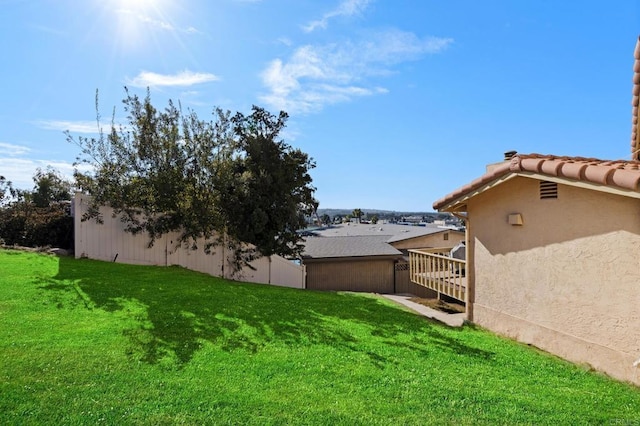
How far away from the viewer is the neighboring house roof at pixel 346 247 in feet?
67.8

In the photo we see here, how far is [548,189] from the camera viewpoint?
22.0 feet

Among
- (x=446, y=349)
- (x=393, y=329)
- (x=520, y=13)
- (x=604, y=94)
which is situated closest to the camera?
(x=446, y=349)

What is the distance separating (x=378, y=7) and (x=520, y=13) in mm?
3811

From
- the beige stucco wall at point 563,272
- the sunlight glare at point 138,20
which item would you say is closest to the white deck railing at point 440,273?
the beige stucco wall at point 563,272

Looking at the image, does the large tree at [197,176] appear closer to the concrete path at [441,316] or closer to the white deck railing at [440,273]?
the white deck railing at [440,273]

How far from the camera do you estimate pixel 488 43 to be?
11344mm

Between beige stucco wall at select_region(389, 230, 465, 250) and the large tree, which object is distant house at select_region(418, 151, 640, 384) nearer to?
the large tree

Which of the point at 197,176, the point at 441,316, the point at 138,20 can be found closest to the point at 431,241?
the point at 441,316

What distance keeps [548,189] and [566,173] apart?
0.82 metres

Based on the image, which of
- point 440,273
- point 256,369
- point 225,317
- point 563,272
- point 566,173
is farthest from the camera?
point 440,273

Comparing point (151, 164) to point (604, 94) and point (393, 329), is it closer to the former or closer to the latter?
point (393, 329)

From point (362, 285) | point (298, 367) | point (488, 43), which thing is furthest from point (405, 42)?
point (362, 285)

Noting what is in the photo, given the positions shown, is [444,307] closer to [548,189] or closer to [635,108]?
[548,189]

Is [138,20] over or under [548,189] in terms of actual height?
over
